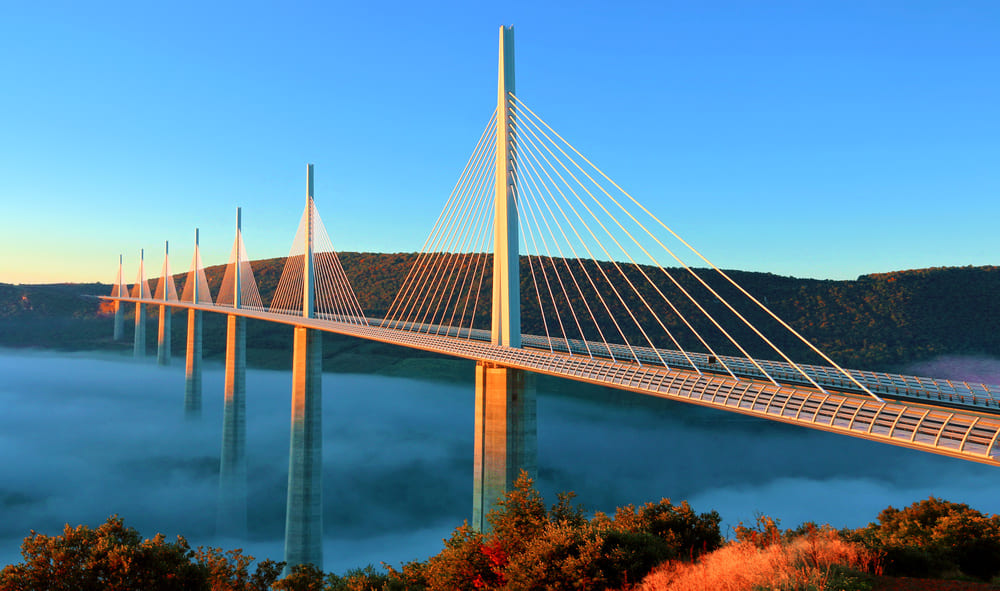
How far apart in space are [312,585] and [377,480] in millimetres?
57510

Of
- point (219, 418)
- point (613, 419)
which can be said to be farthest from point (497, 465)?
point (613, 419)

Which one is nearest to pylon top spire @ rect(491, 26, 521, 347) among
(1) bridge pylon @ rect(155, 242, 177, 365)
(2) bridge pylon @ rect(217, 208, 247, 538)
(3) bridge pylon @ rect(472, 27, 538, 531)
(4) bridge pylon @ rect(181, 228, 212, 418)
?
(3) bridge pylon @ rect(472, 27, 538, 531)

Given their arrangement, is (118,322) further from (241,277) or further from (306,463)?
(306,463)

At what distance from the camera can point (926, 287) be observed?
256 feet

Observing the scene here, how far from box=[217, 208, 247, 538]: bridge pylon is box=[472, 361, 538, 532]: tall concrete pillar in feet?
115

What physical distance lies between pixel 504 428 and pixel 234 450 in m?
36.4

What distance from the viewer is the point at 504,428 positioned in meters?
20.7

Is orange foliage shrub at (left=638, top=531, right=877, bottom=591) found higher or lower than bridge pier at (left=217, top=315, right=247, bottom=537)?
higher

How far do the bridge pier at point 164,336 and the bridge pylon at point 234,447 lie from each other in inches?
1598

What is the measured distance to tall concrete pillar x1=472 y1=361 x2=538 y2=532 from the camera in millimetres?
20750

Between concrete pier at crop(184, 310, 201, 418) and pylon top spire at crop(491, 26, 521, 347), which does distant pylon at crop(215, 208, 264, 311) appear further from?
pylon top spire at crop(491, 26, 521, 347)

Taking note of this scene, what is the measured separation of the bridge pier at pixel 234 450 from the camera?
47812 millimetres

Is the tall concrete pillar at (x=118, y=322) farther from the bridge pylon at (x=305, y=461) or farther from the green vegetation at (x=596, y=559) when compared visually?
the green vegetation at (x=596, y=559)

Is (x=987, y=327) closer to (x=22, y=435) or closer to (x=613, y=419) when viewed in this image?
(x=613, y=419)
